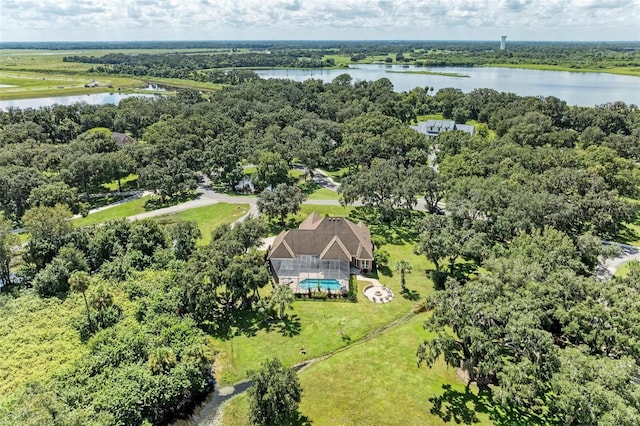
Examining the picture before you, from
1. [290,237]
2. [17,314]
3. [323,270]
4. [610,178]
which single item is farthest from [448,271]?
[17,314]

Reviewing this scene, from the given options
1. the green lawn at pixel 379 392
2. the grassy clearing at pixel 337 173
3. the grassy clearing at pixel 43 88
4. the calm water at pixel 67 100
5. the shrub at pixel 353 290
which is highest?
the grassy clearing at pixel 43 88

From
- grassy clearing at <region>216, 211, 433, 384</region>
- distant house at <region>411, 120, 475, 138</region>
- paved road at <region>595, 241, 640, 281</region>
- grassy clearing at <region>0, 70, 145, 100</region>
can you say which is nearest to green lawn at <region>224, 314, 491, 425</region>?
grassy clearing at <region>216, 211, 433, 384</region>

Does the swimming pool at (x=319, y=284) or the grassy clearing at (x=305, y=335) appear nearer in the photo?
the grassy clearing at (x=305, y=335)

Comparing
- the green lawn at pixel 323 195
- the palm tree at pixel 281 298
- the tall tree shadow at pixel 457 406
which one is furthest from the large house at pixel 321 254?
the green lawn at pixel 323 195

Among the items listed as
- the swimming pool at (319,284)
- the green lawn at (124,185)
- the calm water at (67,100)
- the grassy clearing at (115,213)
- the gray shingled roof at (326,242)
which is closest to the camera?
the swimming pool at (319,284)

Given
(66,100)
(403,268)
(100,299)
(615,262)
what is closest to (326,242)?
(403,268)

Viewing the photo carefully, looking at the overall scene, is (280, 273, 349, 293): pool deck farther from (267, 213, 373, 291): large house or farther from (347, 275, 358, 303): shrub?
(347, 275, 358, 303): shrub

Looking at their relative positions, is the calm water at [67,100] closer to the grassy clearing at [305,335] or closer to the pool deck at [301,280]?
the pool deck at [301,280]

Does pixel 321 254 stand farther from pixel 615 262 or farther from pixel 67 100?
pixel 67 100
